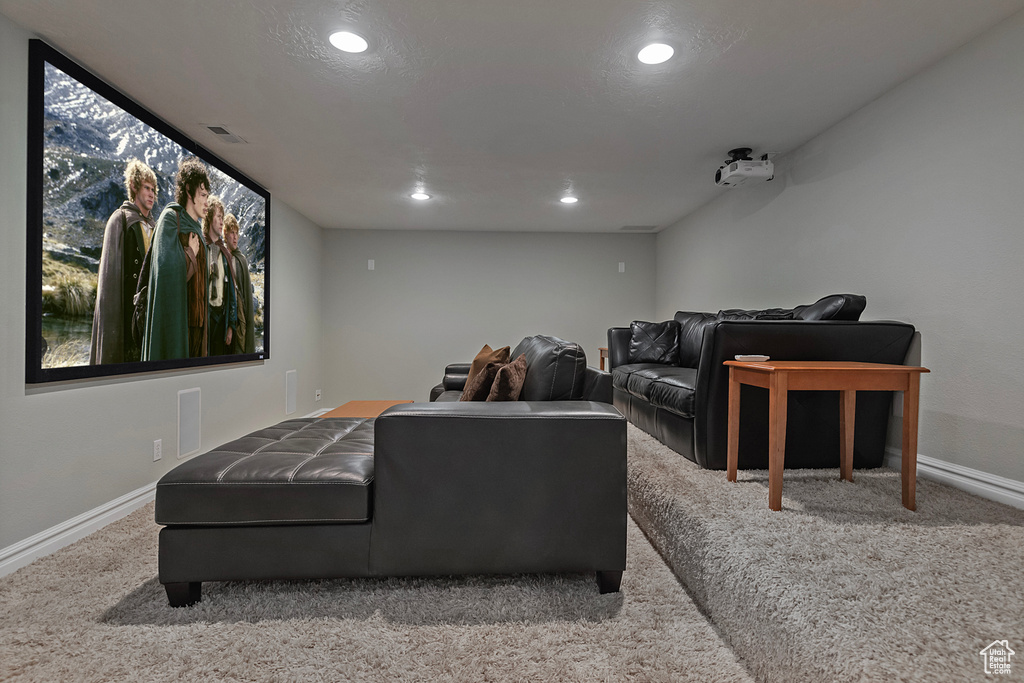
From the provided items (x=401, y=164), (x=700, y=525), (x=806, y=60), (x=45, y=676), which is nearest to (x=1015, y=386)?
(x=700, y=525)

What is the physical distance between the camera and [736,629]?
4.63 feet

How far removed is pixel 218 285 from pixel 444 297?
10.2 ft

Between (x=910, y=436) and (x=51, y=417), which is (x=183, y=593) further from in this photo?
(x=910, y=436)

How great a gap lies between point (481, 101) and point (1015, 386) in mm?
2925

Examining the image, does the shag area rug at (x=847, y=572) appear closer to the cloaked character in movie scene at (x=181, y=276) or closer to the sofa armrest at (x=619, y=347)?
the sofa armrest at (x=619, y=347)

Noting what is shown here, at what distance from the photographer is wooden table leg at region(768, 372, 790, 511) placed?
Result: 1.92 meters

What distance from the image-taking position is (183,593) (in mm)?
1586

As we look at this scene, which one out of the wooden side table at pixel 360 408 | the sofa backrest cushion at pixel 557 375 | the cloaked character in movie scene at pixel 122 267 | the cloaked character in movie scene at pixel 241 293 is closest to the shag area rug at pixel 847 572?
the sofa backrest cushion at pixel 557 375

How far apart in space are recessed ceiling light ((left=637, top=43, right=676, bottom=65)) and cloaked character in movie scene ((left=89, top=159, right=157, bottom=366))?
8.99 feet

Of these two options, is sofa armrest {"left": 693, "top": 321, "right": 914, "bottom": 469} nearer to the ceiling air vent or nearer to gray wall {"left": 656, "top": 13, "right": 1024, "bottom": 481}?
gray wall {"left": 656, "top": 13, "right": 1024, "bottom": 481}

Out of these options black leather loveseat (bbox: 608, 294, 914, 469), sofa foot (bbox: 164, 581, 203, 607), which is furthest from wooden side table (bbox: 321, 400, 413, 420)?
sofa foot (bbox: 164, 581, 203, 607)

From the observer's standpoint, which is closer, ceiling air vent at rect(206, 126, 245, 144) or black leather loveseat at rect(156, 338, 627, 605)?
black leather loveseat at rect(156, 338, 627, 605)

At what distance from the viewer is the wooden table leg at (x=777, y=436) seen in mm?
1917

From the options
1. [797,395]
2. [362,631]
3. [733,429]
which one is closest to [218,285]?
[362,631]
